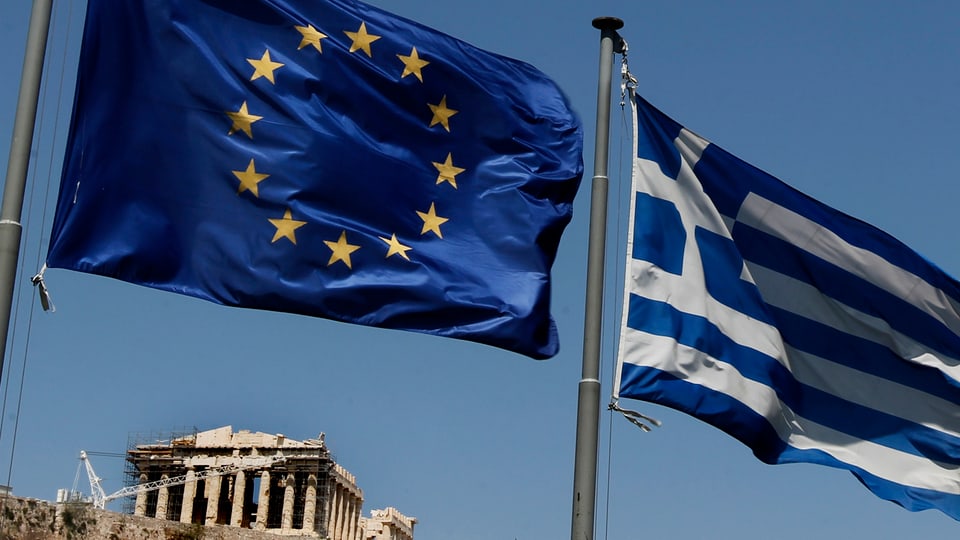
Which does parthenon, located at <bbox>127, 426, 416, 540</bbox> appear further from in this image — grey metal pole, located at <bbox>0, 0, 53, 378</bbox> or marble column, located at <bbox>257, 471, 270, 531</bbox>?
grey metal pole, located at <bbox>0, 0, 53, 378</bbox>

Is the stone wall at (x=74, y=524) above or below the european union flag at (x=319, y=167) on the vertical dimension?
above

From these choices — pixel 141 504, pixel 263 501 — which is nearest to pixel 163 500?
pixel 141 504

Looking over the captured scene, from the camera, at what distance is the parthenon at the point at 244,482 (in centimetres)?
9844

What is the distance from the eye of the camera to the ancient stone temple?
98438 millimetres

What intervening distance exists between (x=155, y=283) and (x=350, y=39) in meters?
2.75

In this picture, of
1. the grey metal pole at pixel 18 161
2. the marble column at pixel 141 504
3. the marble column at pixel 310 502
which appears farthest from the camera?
the marble column at pixel 141 504

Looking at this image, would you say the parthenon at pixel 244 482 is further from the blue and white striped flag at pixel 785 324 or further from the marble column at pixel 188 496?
the blue and white striped flag at pixel 785 324

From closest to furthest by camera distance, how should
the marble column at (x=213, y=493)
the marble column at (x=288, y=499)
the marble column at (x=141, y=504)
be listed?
the marble column at (x=288, y=499) < the marble column at (x=213, y=493) < the marble column at (x=141, y=504)

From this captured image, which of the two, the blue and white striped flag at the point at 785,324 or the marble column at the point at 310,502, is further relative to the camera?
the marble column at the point at 310,502

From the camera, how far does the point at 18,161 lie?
32.3 ft

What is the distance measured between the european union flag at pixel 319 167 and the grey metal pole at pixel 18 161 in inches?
37.9

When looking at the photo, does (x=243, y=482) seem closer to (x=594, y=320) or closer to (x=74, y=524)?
(x=74, y=524)

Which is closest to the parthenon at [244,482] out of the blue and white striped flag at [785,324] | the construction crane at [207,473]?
the construction crane at [207,473]

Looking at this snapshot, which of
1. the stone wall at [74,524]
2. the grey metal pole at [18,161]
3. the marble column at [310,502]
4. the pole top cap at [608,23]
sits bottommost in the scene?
the grey metal pole at [18,161]
